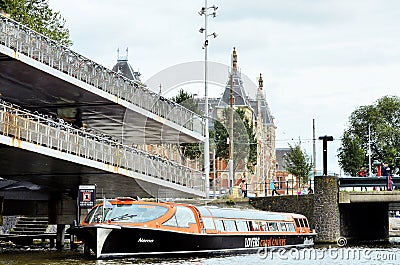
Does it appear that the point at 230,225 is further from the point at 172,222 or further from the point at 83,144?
the point at 83,144

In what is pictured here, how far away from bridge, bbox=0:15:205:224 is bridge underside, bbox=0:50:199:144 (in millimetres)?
44

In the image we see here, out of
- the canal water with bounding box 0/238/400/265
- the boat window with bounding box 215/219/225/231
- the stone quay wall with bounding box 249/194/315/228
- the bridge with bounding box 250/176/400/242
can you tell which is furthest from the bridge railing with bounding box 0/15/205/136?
the boat window with bounding box 215/219/225/231

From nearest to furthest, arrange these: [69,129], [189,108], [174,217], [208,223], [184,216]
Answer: [174,217]
[184,216]
[208,223]
[69,129]
[189,108]

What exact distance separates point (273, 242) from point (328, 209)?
912 centimetres

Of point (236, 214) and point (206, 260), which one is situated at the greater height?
point (236, 214)

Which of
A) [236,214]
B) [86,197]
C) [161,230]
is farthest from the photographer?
[236,214]

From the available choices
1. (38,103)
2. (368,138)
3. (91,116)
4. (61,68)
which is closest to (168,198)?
(91,116)

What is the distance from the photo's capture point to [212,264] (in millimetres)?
27422

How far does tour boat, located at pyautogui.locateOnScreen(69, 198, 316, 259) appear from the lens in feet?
95.7

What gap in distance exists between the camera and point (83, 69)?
3728cm

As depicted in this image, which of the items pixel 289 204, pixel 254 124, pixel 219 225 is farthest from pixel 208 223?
pixel 254 124

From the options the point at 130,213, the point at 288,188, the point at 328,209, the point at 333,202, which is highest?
the point at 288,188

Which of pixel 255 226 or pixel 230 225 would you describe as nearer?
pixel 230 225

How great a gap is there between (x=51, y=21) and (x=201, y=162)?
78.4 feet
